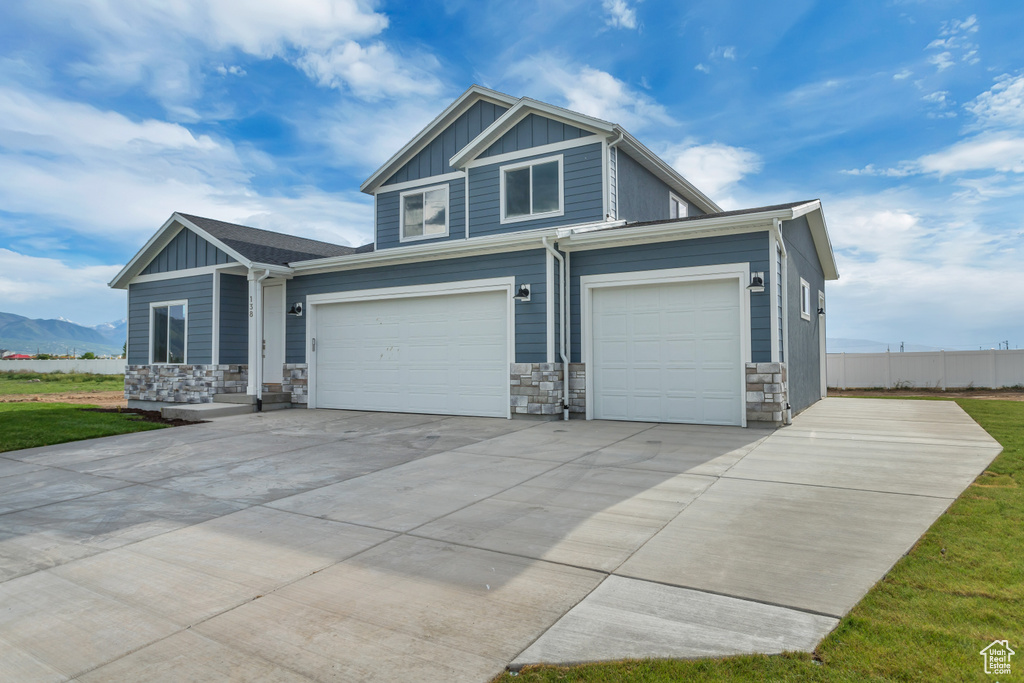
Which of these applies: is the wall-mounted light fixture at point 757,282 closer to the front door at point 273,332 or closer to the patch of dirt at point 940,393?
the front door at point 273,332

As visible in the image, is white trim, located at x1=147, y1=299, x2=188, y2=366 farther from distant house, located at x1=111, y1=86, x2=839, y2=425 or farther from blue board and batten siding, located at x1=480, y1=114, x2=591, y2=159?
blue board and batten siding, located at x1=480, y1=114, x2=591, y2=159

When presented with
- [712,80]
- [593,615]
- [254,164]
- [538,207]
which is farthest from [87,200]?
[593,615]

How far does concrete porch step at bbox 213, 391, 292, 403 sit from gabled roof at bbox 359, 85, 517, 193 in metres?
5.61

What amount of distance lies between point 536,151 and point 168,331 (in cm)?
997

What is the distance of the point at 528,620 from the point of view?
9.25ft

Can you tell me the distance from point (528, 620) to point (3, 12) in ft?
49.1

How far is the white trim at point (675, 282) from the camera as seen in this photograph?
8.84 meters

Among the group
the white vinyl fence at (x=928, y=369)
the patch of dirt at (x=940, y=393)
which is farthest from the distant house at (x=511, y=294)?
the white vinyl fence at (x=928, y=369)

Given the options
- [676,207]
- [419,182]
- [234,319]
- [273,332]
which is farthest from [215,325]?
[676,207]

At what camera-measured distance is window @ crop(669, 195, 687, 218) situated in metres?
15.0

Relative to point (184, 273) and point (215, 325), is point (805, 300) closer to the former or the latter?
point (215, 325)

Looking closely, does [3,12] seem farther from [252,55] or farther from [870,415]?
[870,415]

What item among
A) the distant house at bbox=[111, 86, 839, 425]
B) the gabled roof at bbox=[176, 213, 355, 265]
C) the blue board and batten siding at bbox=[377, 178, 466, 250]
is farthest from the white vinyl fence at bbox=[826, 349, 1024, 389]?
the gabled roof at bbox=[176, 213, 355, 265]

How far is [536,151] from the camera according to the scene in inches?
489
